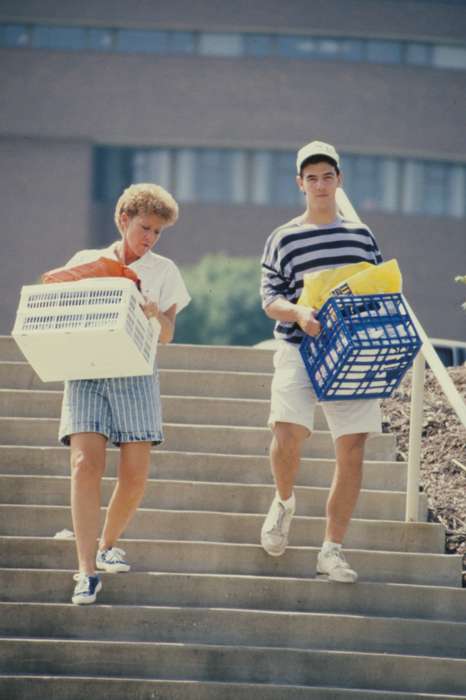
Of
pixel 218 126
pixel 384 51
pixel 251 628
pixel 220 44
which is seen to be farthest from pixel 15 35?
pixel 251 628

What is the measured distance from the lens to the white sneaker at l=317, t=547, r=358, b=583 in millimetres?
6570

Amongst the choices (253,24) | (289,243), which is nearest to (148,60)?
(253,24)

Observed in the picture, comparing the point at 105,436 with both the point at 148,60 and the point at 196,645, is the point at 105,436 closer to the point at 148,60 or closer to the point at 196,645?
the point at 196,645

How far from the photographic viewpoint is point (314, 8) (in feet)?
179

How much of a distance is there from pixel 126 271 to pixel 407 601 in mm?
2035

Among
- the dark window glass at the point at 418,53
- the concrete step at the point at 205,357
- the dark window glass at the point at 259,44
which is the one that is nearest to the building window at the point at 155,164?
the dark window glass at the point at 259,44

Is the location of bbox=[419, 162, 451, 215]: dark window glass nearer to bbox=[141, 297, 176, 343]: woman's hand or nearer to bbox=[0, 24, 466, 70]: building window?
bbox=[0, 24, 466, 70]: building window

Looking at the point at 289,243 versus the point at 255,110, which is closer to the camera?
the point at 289,243

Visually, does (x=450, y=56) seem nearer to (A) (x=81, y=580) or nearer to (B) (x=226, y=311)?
(B) (x=226, y=311)

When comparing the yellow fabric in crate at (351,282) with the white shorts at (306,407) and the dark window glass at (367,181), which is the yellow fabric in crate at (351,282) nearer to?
the white shorts at (306,407)

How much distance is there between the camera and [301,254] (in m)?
6.50

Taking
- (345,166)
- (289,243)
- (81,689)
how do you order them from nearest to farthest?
(81,689) < (289,243) < (345,166)

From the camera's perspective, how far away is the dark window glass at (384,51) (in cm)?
5447

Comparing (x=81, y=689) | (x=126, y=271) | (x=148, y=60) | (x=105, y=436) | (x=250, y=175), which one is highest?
(x=148, y=60)
